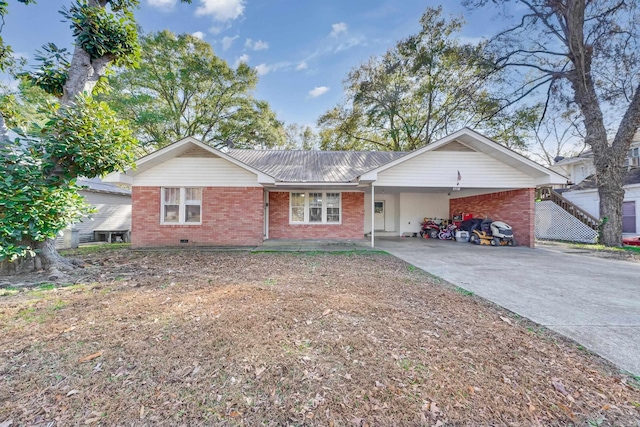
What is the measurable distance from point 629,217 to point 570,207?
2917 millimetres

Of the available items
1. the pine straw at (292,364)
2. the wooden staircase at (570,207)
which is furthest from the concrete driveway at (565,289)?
the wooden staircase at (570,207)

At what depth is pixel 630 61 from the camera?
1046cm

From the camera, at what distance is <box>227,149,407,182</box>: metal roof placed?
10.6 meters

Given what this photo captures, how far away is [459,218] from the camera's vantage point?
1366cm

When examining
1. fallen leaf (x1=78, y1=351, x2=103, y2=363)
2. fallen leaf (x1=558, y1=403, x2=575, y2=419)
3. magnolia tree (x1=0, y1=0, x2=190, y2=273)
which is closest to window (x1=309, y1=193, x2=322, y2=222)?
magnolia tree (x1=0, y1=0, x2=190, y2=273)

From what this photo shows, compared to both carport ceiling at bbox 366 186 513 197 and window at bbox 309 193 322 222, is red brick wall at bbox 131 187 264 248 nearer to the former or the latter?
window at bbox 309 193 322 222

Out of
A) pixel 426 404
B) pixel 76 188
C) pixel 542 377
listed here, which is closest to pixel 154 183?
pixel 76 188

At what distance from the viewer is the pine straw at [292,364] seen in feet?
6.27

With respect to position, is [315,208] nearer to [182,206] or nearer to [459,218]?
[182,206]

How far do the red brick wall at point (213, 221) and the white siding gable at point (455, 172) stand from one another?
535 cm

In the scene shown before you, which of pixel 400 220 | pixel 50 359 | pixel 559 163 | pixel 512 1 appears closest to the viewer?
pixel 50 359

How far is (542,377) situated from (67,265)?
8968 millimetres

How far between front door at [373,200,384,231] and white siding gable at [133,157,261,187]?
7554 millimetres

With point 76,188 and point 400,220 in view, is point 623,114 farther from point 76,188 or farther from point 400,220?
point 76,188
